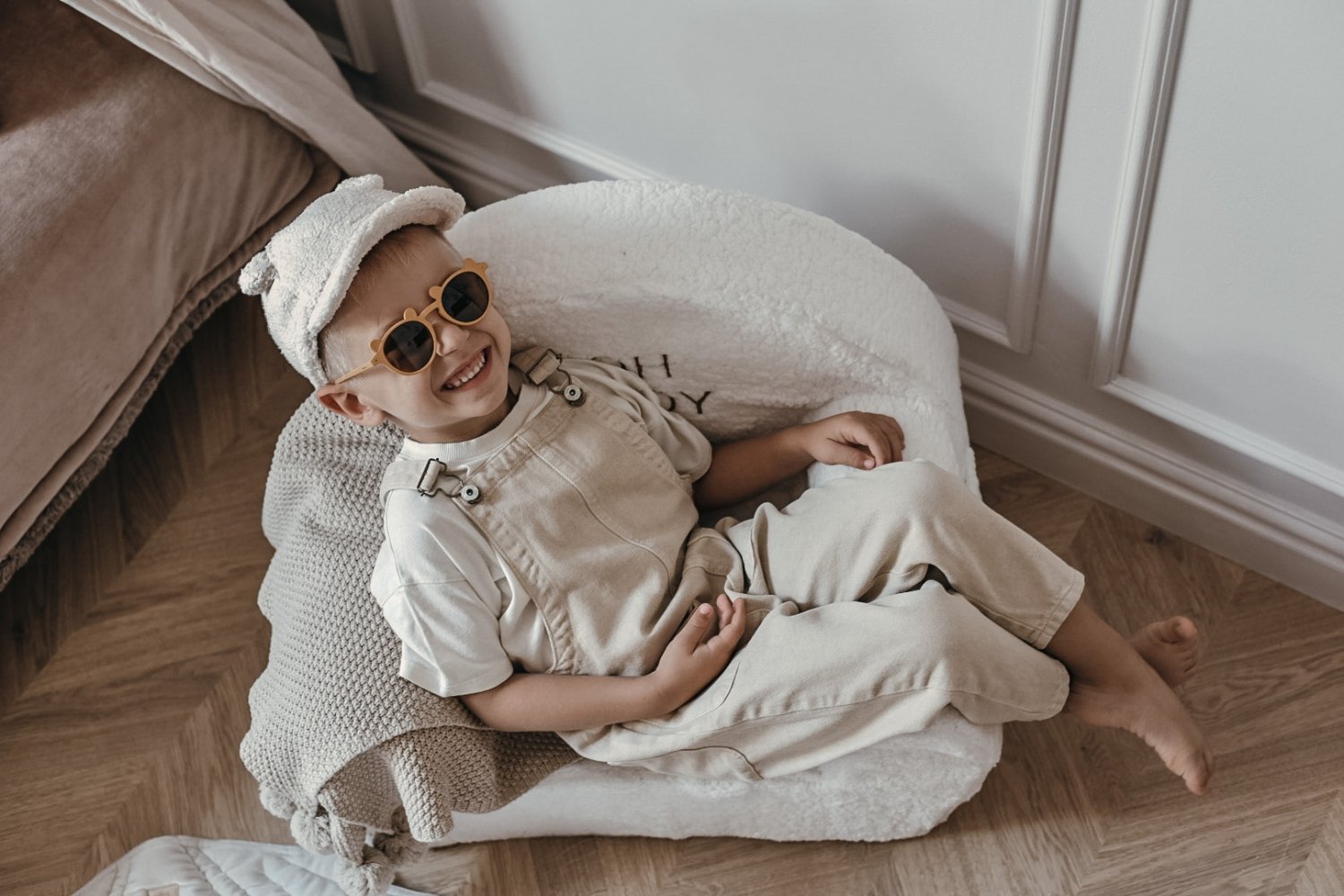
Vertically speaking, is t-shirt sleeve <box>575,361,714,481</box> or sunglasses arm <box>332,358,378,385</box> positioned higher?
sunglasses arm <box>332,358,378,385</box>

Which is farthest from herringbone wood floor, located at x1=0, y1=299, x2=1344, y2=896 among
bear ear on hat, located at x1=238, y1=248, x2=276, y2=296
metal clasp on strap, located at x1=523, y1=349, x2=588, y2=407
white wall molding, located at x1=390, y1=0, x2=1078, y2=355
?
bear ear on hat, located at x1=238, y1=248, x2=276, y2=296

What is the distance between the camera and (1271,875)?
47.4 inches

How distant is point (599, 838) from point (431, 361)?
59cm

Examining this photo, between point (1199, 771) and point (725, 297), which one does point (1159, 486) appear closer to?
point (1199, 771)

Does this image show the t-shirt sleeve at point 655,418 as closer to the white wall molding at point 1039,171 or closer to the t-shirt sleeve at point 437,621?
the t-shirt sleeve at point 437,621

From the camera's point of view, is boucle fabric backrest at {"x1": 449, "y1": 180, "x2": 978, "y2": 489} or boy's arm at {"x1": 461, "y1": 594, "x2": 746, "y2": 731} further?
boucle fabric backrest at {"x1": 449, "y1": 180, "x2": 978, "y2": 489}

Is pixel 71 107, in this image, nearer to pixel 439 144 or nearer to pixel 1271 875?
pixel 439 144

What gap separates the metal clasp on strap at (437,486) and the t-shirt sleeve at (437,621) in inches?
2.1

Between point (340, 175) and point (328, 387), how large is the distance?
0.72 meters

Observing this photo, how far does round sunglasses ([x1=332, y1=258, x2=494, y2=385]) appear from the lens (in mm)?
973

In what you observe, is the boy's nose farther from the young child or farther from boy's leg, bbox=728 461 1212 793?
boy's leg, bbox=728 461 1212 793

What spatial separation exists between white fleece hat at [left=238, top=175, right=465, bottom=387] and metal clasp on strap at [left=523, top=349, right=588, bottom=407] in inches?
6.5

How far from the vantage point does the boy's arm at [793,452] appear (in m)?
1.16

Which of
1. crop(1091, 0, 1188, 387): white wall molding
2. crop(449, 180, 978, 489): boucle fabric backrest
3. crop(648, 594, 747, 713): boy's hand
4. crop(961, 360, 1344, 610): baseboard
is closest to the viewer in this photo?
crop(1091, 0, 1188, 387): white wall molding
